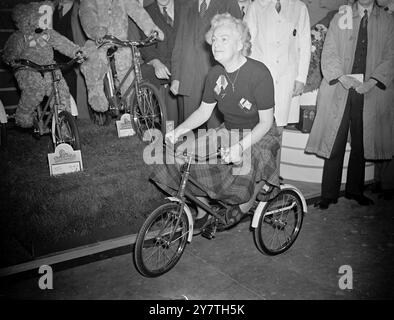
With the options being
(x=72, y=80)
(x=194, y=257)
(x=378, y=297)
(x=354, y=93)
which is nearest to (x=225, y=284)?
(x=194, y=257)

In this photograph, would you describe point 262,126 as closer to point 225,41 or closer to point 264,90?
point 264,90

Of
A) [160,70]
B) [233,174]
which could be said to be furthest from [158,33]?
[233,174]

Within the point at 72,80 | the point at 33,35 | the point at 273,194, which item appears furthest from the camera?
the point at 72,80

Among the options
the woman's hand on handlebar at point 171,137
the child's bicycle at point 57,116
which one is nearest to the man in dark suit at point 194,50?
the child's bicycle at point 57,116

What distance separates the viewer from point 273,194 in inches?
129

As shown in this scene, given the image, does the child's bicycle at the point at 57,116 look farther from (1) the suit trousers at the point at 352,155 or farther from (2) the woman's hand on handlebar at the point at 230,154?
(1) the suit trousers at the point at 352,155

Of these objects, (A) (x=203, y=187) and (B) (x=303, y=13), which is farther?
(B) (x=303, y=13)

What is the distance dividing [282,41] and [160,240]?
2.66 meters

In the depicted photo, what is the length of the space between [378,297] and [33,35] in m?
4.42

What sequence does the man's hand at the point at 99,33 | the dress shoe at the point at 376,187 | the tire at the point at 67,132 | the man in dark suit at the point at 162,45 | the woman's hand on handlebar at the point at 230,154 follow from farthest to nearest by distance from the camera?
the dress shoe at the point at 376,187, the man in dark suit at the point at 162,45, the man's hand at the point at 99,33, the tire at the point at 67,132, the woman's hand on handlebar at the point at 230,154

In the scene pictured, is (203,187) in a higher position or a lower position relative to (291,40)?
lower

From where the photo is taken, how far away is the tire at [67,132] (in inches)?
157

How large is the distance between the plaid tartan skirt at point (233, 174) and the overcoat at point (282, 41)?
1.40m

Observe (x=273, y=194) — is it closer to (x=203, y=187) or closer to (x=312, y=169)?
(x=203, y=187)
